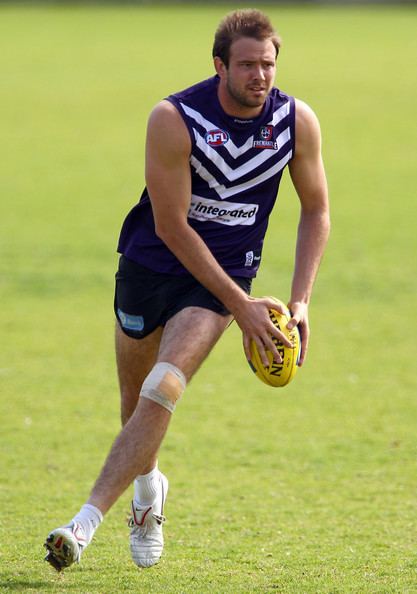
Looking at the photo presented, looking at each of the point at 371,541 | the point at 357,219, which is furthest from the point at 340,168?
the point at 371,541

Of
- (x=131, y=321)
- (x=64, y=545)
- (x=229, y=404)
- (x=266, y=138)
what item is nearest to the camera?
(x=64, y=545)

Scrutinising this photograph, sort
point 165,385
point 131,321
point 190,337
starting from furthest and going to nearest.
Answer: point 131,321 → point 190,337 → point 165,385

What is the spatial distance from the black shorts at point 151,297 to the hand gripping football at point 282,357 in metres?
0.27

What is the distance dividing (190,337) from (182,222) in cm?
54

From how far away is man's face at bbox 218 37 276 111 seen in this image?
5922mm

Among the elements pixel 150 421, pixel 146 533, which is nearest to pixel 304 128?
pixel 150 421

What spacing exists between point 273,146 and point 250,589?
82.4 inches

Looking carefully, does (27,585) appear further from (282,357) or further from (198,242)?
(198,242)

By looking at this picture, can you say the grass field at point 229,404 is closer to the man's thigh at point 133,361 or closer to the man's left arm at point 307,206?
the man's thigh at point 133,361

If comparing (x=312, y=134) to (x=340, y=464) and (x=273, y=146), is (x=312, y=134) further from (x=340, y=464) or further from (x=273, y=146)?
(x=340, y=464)

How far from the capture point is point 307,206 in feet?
21.2

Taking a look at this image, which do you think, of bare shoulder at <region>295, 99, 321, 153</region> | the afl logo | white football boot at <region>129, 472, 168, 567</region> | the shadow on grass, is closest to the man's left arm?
bare shoulder at <region>295, 99, 321, 153</region>

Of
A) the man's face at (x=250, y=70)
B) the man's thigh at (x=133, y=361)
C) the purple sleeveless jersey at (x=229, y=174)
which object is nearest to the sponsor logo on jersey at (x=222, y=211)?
the purple sleeveless jersey at (x=229, y=174)

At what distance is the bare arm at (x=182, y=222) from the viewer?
591cm
